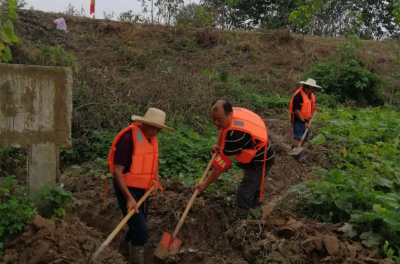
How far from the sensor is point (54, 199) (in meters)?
4.25

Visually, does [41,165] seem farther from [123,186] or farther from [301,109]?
[301,109]

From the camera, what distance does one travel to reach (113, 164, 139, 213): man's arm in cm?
381

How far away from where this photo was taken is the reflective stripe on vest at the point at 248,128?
4398 millimetres

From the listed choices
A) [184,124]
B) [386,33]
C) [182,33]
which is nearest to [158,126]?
[184,124]

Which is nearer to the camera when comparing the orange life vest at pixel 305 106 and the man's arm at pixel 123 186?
the man's arm at pixel 123 186

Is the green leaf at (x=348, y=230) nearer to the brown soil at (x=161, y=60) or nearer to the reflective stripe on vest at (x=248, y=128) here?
the reflective stripe on vest at (x=248, y=128)

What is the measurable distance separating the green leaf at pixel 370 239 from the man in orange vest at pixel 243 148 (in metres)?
1.30

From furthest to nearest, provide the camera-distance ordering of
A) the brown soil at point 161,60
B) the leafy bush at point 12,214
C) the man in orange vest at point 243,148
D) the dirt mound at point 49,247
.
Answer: the brown soil at point 161,60 < the man in orange vest at point 243,148 < the leafy bush at point 12,214 < the dirt mound at point 49,247

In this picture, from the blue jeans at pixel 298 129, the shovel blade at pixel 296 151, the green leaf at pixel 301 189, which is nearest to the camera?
the green leaf at pixel 301 189

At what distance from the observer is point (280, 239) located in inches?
157

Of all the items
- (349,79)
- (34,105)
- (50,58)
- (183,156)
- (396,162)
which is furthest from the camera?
(349,79)

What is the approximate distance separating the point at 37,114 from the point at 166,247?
1.98 m

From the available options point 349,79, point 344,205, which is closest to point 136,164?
point 344,205

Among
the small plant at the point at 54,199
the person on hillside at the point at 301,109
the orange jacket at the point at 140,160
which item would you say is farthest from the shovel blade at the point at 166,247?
the person on hillside at the point at 301,109
